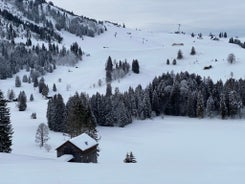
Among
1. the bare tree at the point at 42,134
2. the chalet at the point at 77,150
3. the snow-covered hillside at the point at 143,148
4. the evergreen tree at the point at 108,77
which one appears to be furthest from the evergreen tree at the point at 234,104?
the evergreen tree at the point at 108,77

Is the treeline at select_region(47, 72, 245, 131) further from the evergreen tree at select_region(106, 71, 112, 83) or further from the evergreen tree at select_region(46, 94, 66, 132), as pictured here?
the evergreen tree at select_region(106, 71, 112, 83)

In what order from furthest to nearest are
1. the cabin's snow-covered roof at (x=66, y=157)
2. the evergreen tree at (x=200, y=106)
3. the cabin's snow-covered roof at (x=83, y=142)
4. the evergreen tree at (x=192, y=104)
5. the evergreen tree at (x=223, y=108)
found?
1. the evergreen tree at (x=192, y=104)
2. the evergreen tree at (x=200, y=106)
3. the evergreen tree at (x=223, y=108)
4. the cabin's snow-covered roof at (x=83, y=142)
5. the cabin's snow-covered roof at (x=66, y=157)

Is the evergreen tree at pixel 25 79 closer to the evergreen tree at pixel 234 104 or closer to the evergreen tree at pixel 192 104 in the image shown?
the evergreen tree at pixel 192 104

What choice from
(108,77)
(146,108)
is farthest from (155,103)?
(108,77)

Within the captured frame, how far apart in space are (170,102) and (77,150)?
2913 inches

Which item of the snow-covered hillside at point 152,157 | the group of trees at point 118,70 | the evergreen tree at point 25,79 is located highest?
the group of trees at point 118,70

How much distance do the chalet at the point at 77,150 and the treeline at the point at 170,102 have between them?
39.0 meters

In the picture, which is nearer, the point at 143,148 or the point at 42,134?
the point at 143,148

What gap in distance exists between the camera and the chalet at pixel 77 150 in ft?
162

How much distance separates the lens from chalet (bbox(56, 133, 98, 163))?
49500 millimetres

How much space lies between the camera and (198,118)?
112 metres

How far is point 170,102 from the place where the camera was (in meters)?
121

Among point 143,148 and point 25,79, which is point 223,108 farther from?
point 25,79

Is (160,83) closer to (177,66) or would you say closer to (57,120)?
(57,120)
